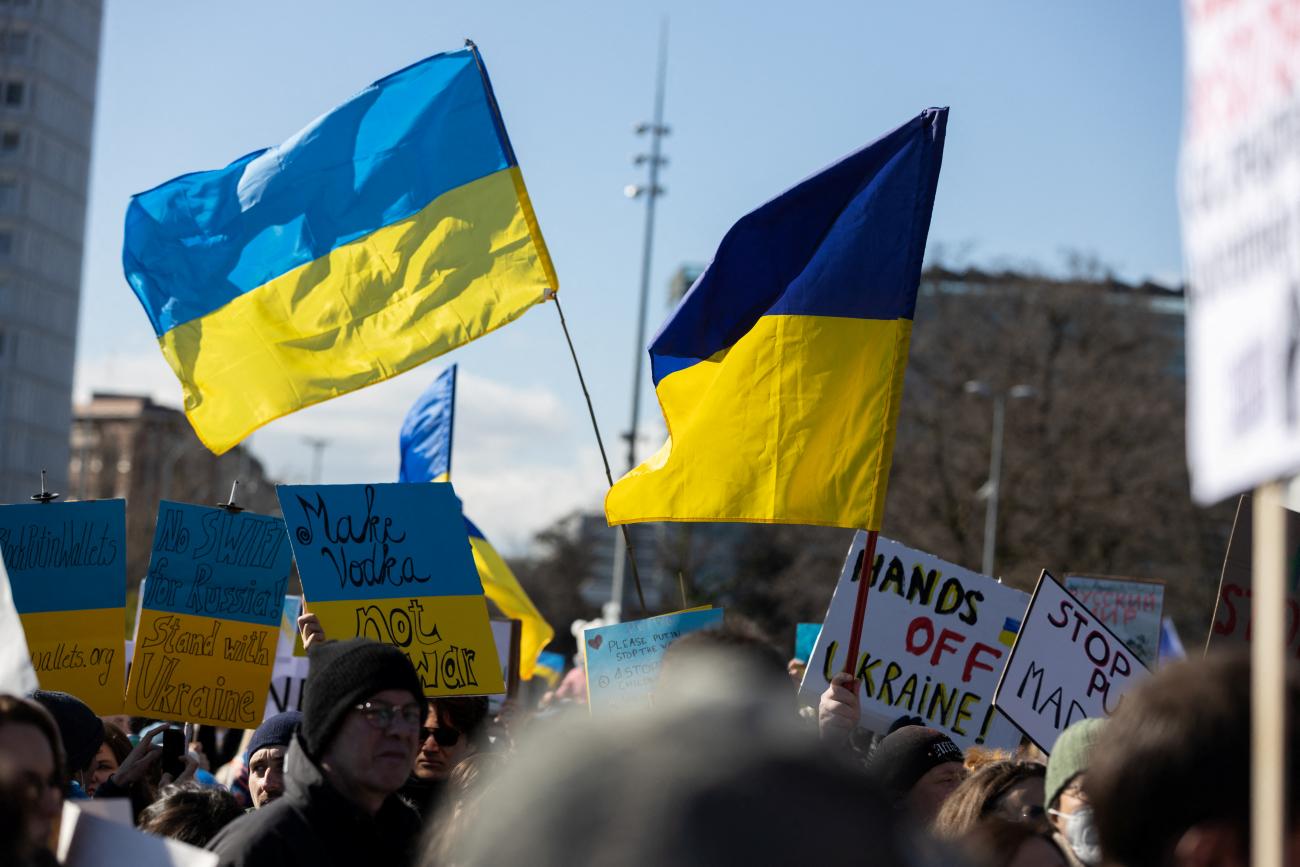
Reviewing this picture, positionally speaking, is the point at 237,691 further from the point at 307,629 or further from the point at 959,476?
the point at 959,476

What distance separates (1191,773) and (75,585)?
5506 millimetres

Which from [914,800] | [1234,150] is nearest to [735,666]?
[1234,150]

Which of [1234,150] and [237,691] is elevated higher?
[1234,150]

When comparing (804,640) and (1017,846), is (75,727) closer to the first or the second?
(1017,846)

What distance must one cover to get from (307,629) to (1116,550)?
30607 millimetres

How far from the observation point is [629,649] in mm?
7738

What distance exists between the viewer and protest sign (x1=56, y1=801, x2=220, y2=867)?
3.05 m

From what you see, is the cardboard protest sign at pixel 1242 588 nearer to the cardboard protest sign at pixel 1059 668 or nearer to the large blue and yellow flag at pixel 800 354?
the cardboard protest sign at pixel 1059 668

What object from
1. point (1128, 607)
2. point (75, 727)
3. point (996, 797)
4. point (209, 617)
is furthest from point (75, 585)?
point (1128, 607)

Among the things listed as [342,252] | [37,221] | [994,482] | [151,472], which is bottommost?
[994,482]

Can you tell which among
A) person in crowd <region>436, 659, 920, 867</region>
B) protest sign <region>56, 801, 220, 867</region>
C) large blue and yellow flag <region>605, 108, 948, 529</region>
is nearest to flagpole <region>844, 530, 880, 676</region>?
large blue and yellow flag <region>605, 108, 948, 529</region>

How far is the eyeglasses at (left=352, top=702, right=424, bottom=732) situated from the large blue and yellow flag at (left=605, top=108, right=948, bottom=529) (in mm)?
2419

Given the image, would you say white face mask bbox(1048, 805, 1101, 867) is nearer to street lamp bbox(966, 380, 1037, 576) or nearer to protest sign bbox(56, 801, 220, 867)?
protest sign bbox(56, 801, 220, 867)

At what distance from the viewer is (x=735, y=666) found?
1678mm
